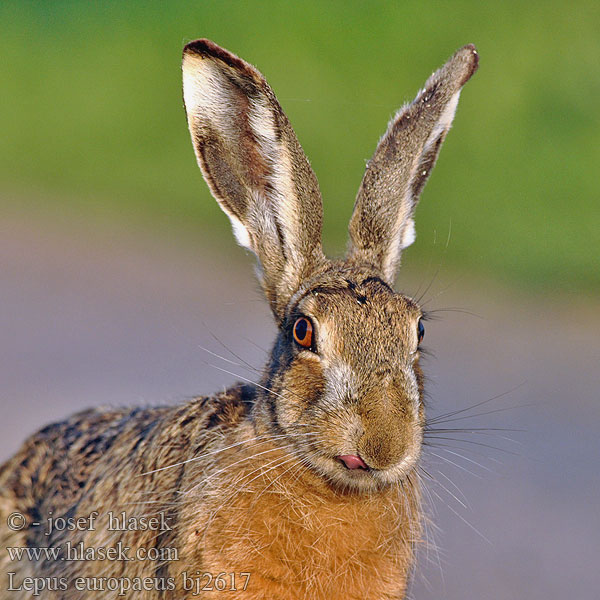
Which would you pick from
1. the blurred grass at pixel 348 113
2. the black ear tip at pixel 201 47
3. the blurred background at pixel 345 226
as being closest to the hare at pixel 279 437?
→ the black ear tip at pixel 201 47

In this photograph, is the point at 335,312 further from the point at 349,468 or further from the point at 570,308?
the point at 570,308

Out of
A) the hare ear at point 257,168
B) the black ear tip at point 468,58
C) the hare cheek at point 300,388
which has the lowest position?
the hare cheek at point 300,388

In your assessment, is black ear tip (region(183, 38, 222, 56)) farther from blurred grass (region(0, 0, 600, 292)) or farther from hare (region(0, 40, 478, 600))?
blurred grass (region(0, 0, 600, 292))

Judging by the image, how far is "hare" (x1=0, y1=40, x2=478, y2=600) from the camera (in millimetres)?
3840

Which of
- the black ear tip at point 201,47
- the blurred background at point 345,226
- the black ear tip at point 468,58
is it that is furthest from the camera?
the blurred background at point 345,226

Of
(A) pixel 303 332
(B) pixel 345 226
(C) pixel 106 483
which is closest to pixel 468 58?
(A) pixel 303 332

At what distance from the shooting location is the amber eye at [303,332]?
3.96 m

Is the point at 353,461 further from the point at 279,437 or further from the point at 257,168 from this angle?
the point at 257,168

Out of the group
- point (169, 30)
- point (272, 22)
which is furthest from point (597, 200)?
point (169, 30)

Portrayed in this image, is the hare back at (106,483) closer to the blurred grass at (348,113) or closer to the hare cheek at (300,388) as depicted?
the hare cheek at (300,388)

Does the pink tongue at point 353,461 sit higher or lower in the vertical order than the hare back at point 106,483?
higher

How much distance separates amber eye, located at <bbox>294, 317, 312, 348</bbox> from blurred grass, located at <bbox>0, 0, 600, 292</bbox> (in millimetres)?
5303

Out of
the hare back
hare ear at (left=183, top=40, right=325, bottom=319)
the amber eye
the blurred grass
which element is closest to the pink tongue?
the amber eye

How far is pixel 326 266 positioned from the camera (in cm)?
434
